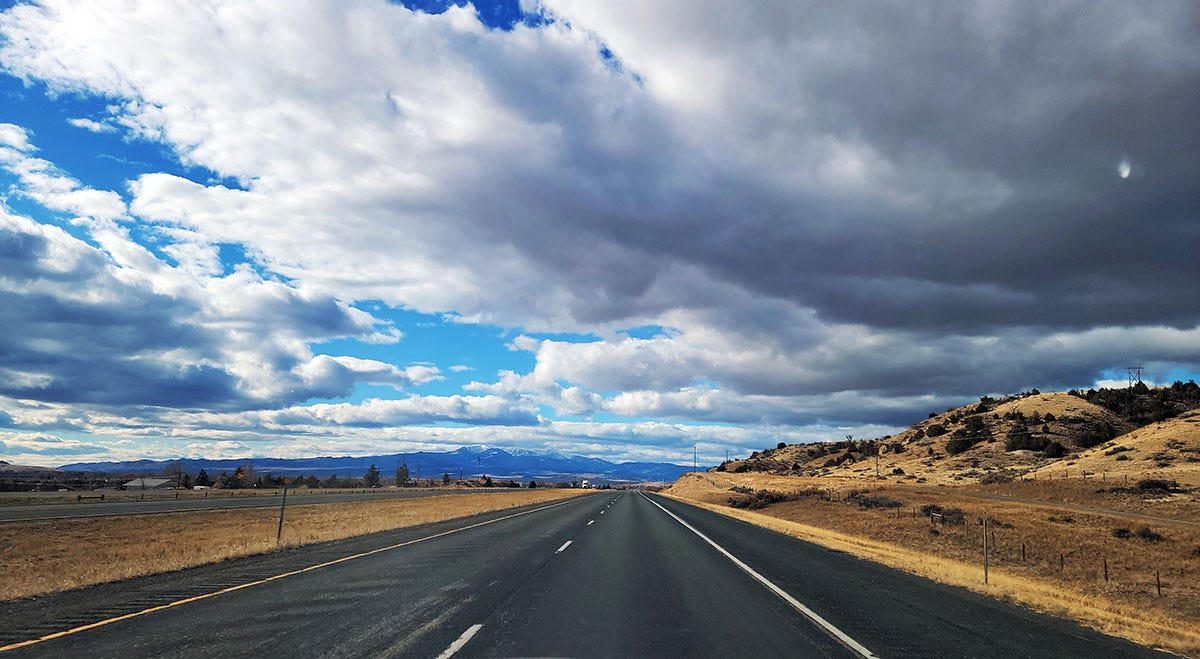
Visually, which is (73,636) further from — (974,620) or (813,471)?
(813,471)

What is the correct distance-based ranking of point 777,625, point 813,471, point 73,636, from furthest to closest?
point 813,471, point 777,625, point 73,636

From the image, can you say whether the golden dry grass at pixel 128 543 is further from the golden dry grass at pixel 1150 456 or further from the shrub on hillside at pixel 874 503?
the golden dry grass at pixel 1150 456

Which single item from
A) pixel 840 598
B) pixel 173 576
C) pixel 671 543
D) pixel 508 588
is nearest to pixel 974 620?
pixel 840 598

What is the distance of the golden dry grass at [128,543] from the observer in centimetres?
1562

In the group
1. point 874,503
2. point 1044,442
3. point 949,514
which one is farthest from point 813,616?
point 1044,442

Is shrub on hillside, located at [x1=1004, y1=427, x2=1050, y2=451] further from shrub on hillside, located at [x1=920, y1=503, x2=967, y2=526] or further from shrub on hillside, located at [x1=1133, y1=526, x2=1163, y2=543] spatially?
shrub on hillside, located at [x1=1133, y1=526, x2=1163, y2=543]

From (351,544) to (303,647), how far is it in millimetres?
14614

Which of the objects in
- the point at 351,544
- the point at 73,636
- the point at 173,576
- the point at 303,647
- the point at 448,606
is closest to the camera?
the point at 303,647

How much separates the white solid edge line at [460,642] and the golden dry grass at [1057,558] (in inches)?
390

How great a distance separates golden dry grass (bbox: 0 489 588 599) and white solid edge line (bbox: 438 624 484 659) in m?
9.85

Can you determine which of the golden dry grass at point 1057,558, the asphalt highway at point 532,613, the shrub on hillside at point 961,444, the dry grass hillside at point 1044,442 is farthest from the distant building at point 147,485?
the shrub on hillside at point 961,444

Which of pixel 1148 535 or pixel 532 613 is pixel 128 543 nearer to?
pixel 532 613

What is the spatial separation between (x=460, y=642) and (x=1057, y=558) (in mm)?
27295

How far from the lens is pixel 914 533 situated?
3291 centimetres
